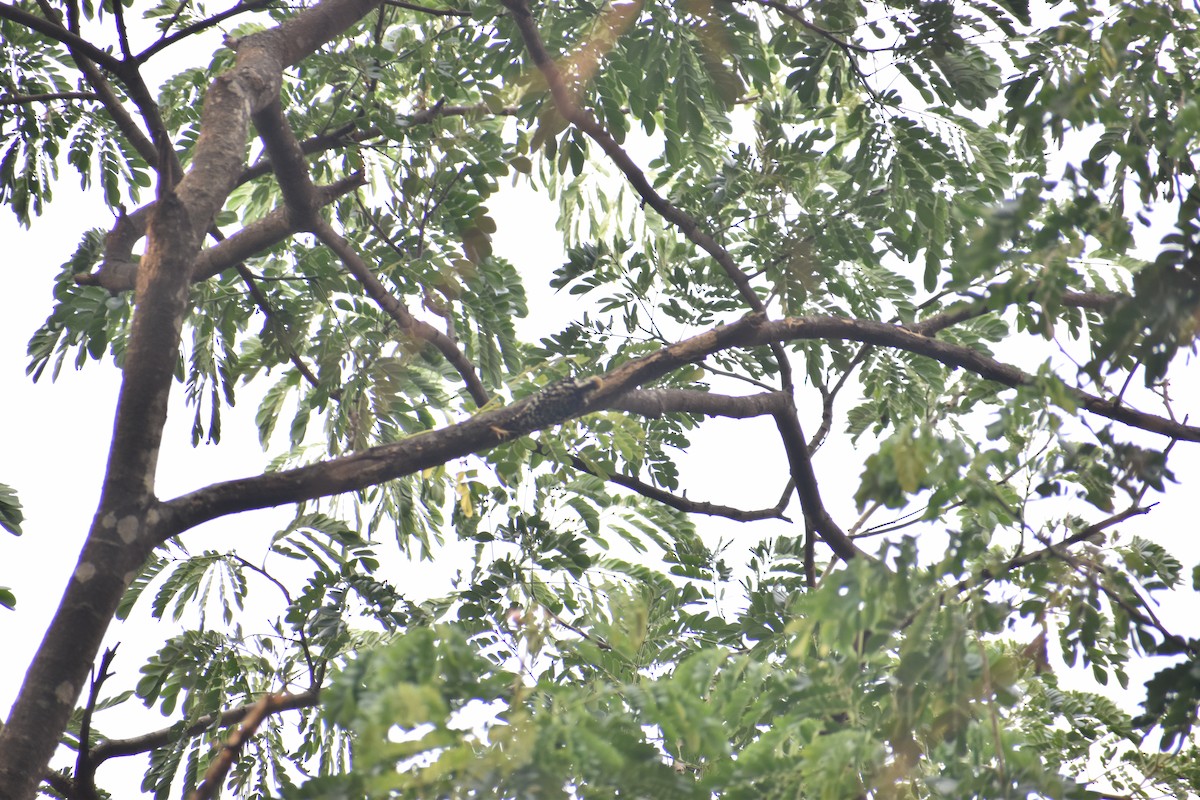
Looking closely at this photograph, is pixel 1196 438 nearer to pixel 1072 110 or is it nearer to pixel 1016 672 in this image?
pixel 1016 672

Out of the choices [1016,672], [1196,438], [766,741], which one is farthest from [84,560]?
[1196,438]

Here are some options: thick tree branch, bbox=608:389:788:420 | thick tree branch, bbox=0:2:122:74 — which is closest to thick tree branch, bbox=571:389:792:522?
thick tree branch, bbox=608:389:788:420

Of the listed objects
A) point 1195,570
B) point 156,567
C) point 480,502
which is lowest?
point 1195,570

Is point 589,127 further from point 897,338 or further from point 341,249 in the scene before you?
point 897,338

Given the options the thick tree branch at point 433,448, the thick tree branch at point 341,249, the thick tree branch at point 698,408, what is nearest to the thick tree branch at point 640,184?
the thick tree branch at point 698,408

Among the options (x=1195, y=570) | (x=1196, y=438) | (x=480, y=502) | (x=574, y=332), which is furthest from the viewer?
(x=574, y=332)

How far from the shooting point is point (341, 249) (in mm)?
3854

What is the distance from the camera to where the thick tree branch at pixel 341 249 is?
3.69m

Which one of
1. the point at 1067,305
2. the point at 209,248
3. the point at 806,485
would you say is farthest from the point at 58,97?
the point at 1067,305

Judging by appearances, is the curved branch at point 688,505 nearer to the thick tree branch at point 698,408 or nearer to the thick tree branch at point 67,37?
the thick tree branch at point 698,408

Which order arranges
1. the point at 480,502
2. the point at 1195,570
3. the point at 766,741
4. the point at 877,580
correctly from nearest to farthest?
1. the point at 877,580
2. the point at 766,741
3. the point at 1195,570
4. the point at 480,502

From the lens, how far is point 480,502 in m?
3.97

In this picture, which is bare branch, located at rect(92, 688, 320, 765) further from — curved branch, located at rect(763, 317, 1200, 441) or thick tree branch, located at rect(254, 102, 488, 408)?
curved branch, located at rect(763, 317, 1200, 441)

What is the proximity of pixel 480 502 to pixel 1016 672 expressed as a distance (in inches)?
93.5
